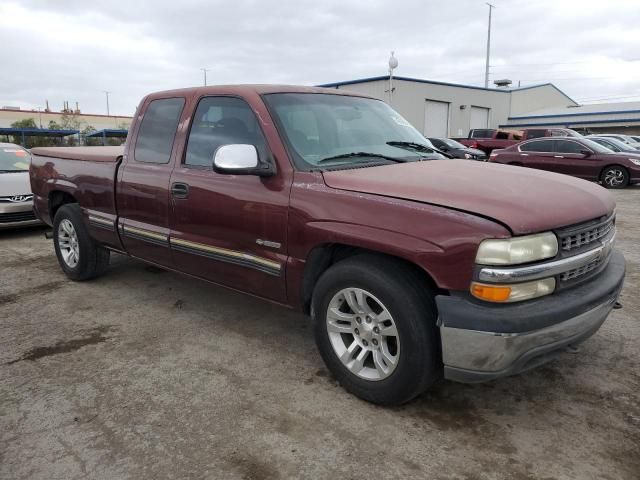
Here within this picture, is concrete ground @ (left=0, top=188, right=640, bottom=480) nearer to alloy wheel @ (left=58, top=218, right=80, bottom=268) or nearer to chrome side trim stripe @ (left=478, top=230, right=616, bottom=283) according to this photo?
chrome side trim stripe @ (left=478, top=230, right=616, bottom=283)

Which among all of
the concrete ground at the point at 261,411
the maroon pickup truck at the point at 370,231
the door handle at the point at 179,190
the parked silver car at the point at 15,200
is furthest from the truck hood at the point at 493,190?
the parked silver car at the point at 15,200

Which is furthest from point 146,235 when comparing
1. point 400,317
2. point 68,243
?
point 400,317

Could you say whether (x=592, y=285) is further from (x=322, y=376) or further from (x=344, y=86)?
(x=344, y=86)

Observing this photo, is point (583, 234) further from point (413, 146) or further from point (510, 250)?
point (413, 146)

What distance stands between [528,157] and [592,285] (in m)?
12.8

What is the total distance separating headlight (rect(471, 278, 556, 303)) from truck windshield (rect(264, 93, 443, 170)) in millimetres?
1262

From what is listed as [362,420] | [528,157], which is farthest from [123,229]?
[528,157]

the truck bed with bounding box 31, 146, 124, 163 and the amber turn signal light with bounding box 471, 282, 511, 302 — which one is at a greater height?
the truck bed with bounding box 31, 146, 124, 163

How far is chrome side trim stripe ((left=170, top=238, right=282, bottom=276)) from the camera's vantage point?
3.29 meters

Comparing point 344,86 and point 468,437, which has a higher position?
point 344,86

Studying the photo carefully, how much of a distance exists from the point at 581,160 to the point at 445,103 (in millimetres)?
21658

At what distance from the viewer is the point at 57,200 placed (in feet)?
18.0

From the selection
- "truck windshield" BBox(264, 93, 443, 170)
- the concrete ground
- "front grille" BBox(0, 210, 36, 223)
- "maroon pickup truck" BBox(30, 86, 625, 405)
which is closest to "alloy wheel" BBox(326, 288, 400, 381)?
"maroon pickup truck" BBox(30, 86, 625, 405)

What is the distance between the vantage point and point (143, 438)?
261 centimetres
